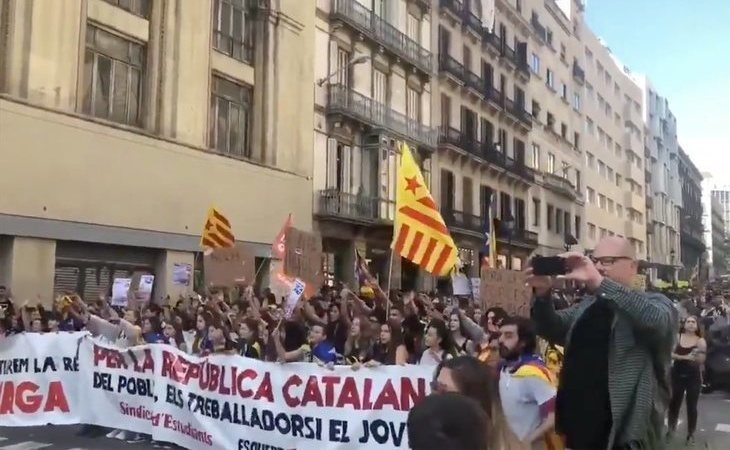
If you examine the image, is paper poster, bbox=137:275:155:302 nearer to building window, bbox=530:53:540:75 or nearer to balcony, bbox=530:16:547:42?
building window, bbox=530:53:540:75

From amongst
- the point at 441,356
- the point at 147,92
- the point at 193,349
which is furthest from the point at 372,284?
the point at 147,92

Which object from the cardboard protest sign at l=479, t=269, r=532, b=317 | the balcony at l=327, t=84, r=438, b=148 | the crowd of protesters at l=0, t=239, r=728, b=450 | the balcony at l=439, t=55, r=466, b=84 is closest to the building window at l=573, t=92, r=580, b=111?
the balcony at l=439, t=55, r=466, b=84

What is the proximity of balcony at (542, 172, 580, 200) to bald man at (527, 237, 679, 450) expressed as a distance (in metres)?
46.7

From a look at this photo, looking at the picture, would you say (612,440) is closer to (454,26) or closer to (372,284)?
(372,284)

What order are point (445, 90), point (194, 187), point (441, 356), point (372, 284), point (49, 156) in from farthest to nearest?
point (445, 90) → point (194, 187) → point (49, 156) → point (372, 284) → point (441, 356)

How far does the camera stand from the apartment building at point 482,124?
36250 mm

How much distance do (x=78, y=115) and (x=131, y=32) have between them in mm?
2933

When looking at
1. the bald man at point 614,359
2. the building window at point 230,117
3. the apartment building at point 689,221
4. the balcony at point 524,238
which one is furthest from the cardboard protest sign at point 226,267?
the apartment building at point 689,221

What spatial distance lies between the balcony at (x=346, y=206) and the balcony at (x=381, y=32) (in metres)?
5.62

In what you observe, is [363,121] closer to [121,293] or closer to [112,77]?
[112,77]

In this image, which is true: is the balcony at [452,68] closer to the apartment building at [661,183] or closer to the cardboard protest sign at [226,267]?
the cardboard protest sign at [226,267]

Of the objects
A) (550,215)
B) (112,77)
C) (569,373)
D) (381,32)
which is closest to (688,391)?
(569,373)

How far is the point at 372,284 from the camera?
45.4ft

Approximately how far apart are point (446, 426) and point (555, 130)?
170 feet
